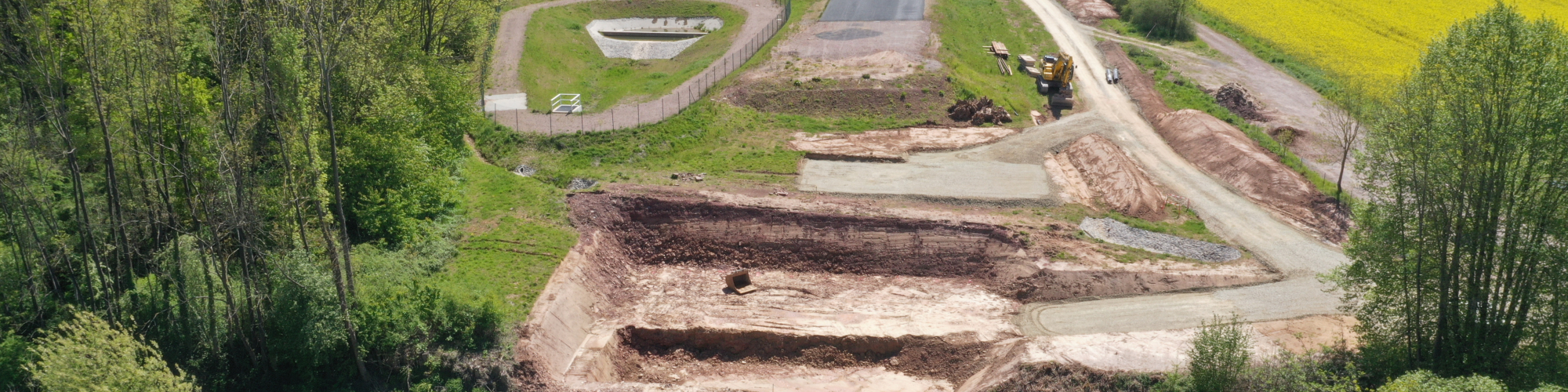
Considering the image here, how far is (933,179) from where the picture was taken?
159ft

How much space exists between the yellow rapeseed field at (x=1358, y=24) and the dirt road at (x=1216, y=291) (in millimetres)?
24219

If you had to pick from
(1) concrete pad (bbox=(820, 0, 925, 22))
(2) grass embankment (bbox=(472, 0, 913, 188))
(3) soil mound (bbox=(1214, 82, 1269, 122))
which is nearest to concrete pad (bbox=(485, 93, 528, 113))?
(2) grass embankment (bbox=(472, 0, 913, 188))

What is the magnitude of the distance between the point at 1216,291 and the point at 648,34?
55502mm

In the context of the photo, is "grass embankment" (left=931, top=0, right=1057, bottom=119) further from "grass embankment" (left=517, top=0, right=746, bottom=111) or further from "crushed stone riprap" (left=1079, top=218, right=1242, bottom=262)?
"grass embankment" (left=517, top=0, right=746, bottom=111)

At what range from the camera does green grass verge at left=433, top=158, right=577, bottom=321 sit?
36.7 meters

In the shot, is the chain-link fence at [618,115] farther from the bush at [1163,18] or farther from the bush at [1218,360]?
the bush at [1163,18]

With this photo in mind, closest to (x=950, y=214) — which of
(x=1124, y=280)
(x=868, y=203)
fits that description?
(x=868, y=203)

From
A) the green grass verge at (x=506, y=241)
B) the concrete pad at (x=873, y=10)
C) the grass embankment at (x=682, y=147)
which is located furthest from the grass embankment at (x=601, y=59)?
the green grass verge at (x=506, y=241)

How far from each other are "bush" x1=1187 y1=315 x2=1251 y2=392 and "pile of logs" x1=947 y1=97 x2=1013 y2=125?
28.3 m

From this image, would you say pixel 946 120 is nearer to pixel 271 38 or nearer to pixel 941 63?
pixel 941 63

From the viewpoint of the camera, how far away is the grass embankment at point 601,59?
62750 mm

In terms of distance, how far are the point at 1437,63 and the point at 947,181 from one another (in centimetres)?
2374

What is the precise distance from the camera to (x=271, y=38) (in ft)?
93.6

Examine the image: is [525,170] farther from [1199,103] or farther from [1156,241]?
[1199,103]
